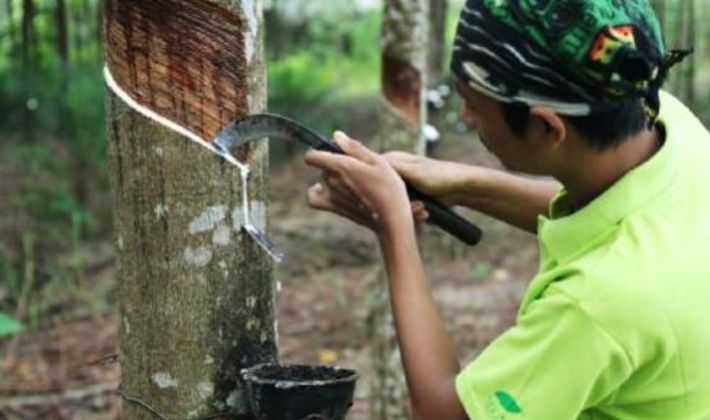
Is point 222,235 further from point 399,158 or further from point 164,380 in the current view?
point 399,158

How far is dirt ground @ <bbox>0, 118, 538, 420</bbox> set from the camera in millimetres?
6000

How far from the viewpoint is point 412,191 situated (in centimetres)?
243

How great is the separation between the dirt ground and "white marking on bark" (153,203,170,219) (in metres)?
2.62

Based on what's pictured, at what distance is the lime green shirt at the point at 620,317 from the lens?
72.6 inches

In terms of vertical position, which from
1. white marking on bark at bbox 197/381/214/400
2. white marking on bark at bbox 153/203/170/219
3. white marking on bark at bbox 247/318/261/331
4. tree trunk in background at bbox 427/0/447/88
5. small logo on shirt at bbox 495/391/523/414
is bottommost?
tree trunk in background at bbox 427/0/447/88

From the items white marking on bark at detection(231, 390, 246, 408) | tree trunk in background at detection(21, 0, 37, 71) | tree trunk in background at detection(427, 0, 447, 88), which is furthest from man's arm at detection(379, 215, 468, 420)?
tree trunk in background at detection(427, 0, 447, 88)

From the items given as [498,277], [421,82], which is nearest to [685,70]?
[498,277]

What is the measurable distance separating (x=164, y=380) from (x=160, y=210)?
311 millimetres

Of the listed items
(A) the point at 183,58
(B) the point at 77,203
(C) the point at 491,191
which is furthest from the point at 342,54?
(A) the point at 183,58

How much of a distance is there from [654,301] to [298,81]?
37.3 ft

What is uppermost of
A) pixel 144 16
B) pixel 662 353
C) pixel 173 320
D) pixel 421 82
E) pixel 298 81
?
pixel 144 16

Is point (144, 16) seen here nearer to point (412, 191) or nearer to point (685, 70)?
point (412, 191)

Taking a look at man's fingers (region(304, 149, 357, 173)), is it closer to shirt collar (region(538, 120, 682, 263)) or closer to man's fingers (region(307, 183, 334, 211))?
man's fingers (region(307, 183, 334, 211))

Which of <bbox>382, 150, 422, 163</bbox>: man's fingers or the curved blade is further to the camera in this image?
<bbox>382, 150, 422, 163</bbox>: man's fingers
